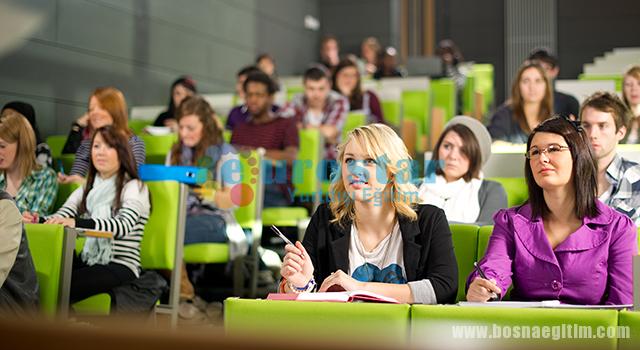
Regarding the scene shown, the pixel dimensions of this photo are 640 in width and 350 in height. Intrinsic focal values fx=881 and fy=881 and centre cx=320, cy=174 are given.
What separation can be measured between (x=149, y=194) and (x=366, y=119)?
2.65m

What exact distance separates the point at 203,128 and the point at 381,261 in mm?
2488

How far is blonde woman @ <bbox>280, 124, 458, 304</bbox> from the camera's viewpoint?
2281 millimetres

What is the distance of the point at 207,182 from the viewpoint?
461 centimetres

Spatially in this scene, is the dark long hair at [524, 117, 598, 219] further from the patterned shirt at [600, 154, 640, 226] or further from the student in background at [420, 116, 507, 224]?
the student in background at [420, 116, 507, 224]

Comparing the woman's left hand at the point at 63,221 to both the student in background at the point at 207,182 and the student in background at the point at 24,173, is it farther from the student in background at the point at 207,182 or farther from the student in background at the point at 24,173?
the student in background at the point at 207,182

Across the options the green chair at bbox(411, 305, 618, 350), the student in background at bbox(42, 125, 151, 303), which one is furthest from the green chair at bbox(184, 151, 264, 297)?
the green chair at bbox(411, 305, 618, 350)

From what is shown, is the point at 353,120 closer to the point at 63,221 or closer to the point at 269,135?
the point at 269,135

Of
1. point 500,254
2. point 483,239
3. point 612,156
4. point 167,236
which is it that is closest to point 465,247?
point 483,239

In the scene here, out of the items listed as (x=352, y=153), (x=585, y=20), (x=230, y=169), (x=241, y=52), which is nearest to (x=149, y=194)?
(x=230, y=169)

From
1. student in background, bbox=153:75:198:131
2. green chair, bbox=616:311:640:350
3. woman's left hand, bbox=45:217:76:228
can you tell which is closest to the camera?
green chair, bbox=616:311:640:350

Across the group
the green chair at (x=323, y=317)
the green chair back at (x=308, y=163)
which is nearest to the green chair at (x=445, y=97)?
the green chair back at (x=308, y=163)

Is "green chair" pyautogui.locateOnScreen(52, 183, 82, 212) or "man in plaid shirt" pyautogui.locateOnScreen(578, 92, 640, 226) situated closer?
"man in plaid shirt" pyautogui.locateOnScreen(578, 92, 640, 226)

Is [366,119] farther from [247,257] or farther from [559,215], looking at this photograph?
[559,215]

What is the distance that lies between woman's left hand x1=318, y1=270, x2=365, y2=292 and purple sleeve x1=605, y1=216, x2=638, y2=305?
0.65 metres
